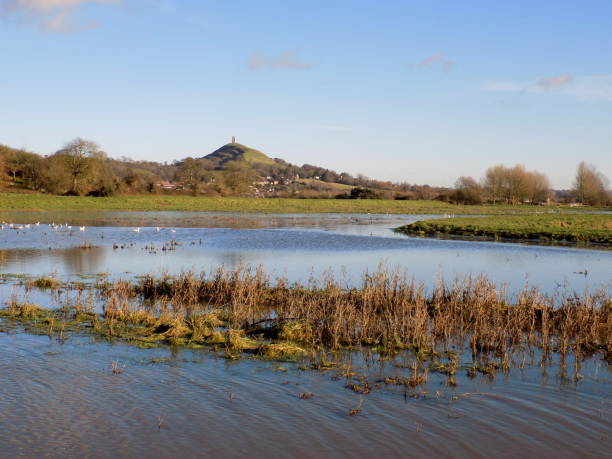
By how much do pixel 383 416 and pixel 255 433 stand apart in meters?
1.80

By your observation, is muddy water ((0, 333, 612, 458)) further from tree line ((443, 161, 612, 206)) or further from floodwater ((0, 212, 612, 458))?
tree line ((443, 161, 612, 206))

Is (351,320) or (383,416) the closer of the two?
(383,416)

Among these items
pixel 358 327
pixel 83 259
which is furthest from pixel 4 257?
pixel 358 327

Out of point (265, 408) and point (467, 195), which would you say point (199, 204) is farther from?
point (265, 408)

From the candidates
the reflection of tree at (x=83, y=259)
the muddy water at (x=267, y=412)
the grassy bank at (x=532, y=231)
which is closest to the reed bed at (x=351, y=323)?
the muddy water at (x=267, y=412)

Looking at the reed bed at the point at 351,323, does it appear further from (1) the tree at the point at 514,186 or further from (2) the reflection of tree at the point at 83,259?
(1) the tree at the point at 514,186

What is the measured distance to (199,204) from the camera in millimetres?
86375

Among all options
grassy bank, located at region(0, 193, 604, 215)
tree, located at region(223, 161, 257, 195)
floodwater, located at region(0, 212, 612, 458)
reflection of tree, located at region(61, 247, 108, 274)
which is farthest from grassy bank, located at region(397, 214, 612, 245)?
tree, located at region(223, 161, 257, 195)

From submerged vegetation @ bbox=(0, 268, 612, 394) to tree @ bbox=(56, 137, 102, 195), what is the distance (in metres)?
76.4

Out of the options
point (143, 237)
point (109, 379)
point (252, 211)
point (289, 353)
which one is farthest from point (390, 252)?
point (252, 211)

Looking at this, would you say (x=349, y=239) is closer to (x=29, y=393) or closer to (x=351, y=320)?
(x=351, y=320)

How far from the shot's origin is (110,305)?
1308 cm

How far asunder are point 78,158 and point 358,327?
83.5m

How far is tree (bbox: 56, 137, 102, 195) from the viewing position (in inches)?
3373
